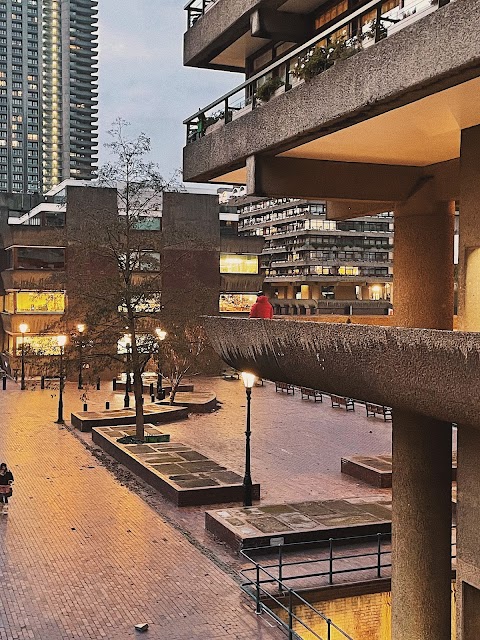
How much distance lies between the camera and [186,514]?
20734mm

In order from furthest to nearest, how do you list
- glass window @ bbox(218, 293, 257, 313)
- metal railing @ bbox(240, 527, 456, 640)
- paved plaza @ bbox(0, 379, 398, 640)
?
glass window @ bbox(218, 293, 257, 313) < metal railing @ bbox(240, 527, 456, 640) < paved plaza @ bbox(0, 379, 398, 640)

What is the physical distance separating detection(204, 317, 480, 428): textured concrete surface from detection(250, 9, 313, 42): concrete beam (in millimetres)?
4107

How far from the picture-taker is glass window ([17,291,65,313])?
53.6 m

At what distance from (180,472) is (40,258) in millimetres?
32177

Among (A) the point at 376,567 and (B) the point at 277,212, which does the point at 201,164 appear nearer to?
(A) the point at 376,567

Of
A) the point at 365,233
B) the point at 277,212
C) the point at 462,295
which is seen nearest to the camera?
the point at 462,295

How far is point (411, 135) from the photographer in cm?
1008

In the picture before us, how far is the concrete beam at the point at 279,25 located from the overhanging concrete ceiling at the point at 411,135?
195 cm

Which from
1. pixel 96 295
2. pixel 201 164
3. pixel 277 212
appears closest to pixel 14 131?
pixel 277 212

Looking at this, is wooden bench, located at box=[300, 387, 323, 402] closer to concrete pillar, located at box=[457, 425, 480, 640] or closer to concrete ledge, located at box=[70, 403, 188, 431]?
concrete ledge, located at box=[70, 403, 188, 431]

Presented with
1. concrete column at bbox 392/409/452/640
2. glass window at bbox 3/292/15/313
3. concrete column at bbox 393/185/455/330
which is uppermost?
concrete column at bbox 393/185/455/330

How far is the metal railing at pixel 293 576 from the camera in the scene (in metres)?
14.4

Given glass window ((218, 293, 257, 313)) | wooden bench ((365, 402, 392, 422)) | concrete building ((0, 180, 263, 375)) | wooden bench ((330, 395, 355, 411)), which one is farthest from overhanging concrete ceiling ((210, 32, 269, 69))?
glass window ((218, 293, 257, 313))

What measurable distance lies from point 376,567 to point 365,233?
250ft
